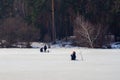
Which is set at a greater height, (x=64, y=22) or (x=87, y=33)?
(x=64, y=22)

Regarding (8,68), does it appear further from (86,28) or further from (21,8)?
(21,8)

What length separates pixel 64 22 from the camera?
1997 inches

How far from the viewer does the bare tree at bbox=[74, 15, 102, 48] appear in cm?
3948

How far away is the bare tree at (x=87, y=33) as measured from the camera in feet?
130

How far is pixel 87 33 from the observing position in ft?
128

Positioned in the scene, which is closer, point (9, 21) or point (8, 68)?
point (8, 68)

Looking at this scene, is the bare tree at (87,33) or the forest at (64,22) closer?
the bare tree at (87,33)

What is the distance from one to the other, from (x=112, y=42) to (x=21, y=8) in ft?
61.9

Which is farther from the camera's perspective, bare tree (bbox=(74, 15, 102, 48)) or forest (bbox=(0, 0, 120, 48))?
forest (bbox=(0, 0, 120, 48))

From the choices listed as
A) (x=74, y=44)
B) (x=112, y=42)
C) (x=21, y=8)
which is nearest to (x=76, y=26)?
(x=74, y=44)

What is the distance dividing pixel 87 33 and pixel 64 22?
12.1 meters

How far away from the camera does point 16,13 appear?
56562mm

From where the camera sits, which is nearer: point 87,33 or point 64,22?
point 87,33

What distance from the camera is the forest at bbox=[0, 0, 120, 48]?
136ft
